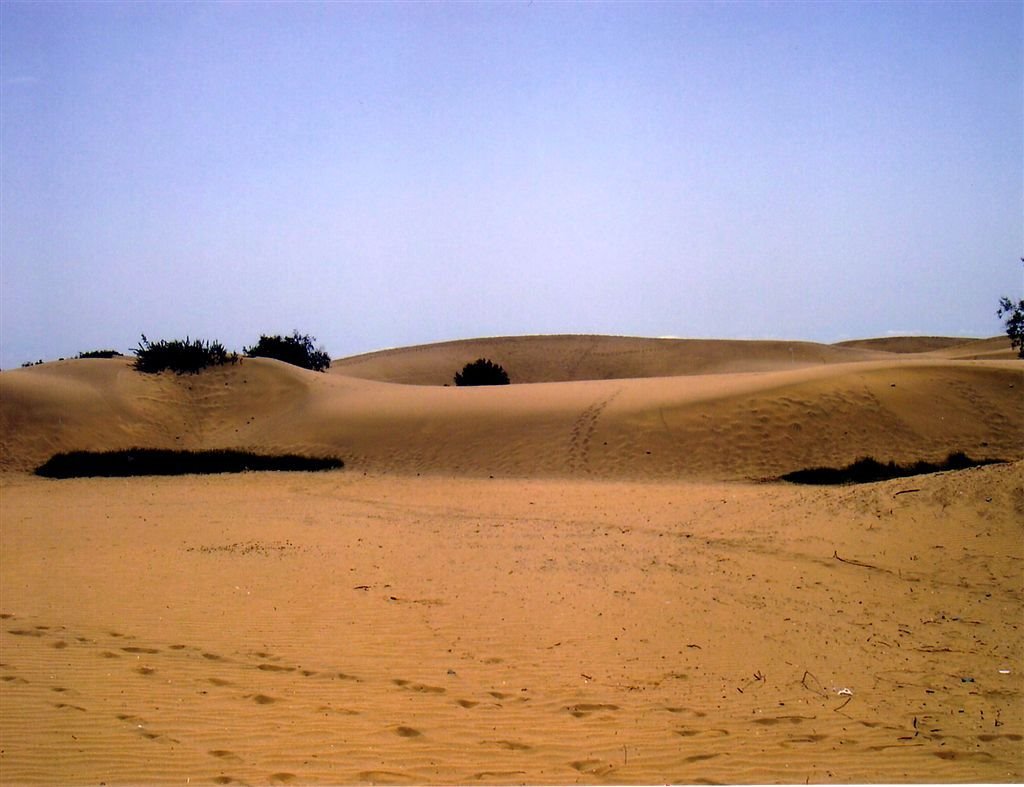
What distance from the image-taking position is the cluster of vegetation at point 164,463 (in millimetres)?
21969

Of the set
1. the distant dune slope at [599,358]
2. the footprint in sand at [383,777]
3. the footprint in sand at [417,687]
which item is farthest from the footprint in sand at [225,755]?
the distant dune slope at [599,358]

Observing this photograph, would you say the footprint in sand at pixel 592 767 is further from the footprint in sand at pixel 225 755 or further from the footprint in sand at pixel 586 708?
the footprint in sand at pixel 225 755

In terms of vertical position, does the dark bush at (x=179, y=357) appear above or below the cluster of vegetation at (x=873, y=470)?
above

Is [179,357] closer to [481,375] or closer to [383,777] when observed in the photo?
[481,375]

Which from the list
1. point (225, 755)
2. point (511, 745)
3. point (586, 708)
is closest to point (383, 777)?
point (511, 745)

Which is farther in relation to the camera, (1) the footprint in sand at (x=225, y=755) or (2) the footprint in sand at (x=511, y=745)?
(2) the footprint in sand at (x=511, y=745)

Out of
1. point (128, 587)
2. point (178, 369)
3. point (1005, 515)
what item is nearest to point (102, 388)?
point (178, 369)

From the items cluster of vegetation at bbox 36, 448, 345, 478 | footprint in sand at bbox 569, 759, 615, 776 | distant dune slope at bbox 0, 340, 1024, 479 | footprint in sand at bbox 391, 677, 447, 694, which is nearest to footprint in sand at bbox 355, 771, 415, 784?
footprint in sand at bbox 569, 759, 615, 776

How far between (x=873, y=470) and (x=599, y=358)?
3961 cm

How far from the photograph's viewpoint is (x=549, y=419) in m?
23.1

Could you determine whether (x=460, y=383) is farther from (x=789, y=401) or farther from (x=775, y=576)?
(x=775, y=576)

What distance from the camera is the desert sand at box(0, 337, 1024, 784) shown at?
567 centimetres

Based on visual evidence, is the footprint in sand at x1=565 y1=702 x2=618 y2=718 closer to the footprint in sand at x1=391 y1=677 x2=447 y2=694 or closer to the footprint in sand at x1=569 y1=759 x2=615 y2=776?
the footprint in sand at x1=569 y1=759 x2=615 y2=776

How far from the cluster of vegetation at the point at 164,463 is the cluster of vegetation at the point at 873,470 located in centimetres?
1117
